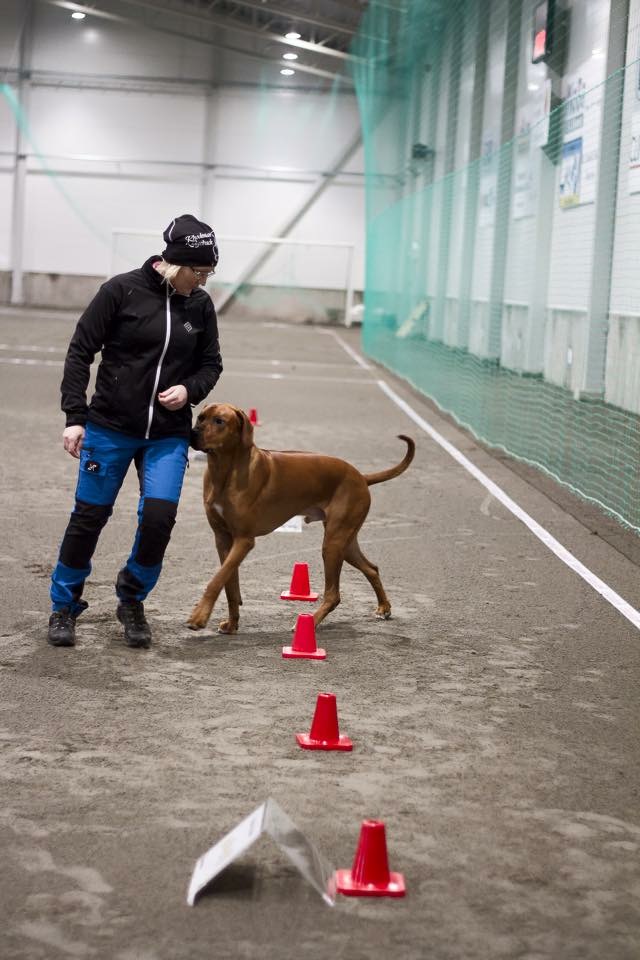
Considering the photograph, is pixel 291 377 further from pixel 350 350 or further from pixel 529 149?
pixel 350 350

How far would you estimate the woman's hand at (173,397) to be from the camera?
212 inches

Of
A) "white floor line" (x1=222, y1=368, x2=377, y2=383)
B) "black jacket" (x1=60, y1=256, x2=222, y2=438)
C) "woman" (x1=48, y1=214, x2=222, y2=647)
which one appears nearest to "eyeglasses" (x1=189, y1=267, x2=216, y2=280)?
"woman" (x1=48, y1=214, x2=222, y2=647)

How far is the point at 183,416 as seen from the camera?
18.4 ft

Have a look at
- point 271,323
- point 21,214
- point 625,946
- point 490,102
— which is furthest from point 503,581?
point 21,214

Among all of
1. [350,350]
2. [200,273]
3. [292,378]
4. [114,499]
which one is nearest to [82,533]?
[114,499]

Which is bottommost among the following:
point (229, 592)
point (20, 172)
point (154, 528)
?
point (229, 592)

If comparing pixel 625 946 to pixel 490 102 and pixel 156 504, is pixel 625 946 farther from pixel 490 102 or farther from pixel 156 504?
pixel 490 102

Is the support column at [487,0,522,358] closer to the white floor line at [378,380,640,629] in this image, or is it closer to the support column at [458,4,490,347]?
the support column at [458,4,490,347]

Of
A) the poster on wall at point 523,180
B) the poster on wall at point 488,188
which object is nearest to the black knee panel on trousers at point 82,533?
the poster on wall at point 523,180

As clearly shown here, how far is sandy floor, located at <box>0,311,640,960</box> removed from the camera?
3.08 meters

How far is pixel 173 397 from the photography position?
5387mm

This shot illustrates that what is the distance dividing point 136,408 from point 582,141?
12.2 meters

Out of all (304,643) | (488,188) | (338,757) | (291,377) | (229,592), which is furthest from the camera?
(488,188)

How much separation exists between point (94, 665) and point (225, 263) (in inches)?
1408
